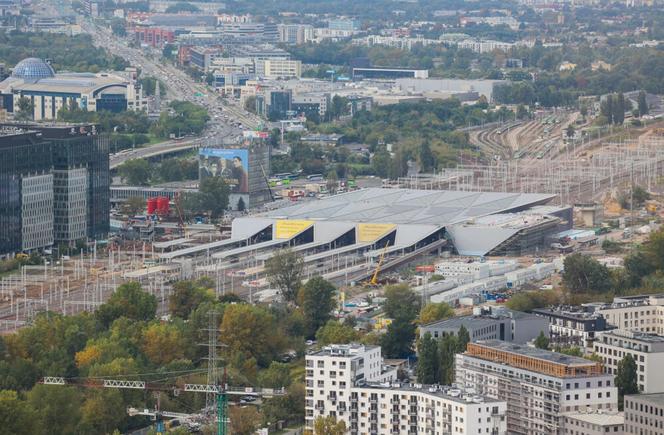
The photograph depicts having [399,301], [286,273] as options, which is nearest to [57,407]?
[399,301]

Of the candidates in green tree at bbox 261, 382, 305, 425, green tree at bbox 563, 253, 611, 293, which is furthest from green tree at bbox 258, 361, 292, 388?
green tree at bbox 563, 253, 611, 293

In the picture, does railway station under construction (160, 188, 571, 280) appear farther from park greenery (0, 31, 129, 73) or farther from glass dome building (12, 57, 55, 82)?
park greenery (0, 31, 129, 73)

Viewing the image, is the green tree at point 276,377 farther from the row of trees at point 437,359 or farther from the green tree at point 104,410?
the green tree at point 104,410

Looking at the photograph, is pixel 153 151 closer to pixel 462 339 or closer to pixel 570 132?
pixel 570 132

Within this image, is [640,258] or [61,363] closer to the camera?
[61,363]

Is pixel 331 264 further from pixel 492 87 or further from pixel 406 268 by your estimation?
pixel 492 87

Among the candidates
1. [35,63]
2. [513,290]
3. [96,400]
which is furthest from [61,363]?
[35,63]

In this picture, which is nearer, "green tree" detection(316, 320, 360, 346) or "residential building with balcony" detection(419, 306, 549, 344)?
"residential building with balcony" detection(419, 306, 549, 344)
